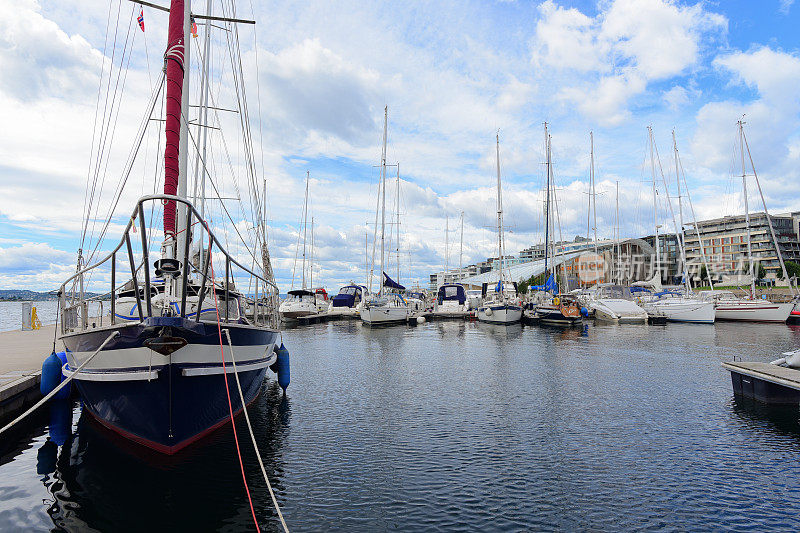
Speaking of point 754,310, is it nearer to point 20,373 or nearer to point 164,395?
point 164,395

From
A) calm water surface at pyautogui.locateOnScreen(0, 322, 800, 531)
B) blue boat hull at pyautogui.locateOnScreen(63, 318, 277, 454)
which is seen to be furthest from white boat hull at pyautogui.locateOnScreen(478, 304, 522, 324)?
blue boat hull at pyautogui.locateOnScreen(63, 318, 277, 454)

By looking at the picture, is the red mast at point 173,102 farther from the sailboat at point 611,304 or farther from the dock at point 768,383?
the sailboat at point 611,304

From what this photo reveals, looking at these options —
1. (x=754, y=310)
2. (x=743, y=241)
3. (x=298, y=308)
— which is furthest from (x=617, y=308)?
(x=743, y=241)

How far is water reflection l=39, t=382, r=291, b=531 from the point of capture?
7000mm

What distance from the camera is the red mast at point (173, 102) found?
1088 centimetres

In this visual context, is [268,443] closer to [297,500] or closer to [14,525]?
[297,500]

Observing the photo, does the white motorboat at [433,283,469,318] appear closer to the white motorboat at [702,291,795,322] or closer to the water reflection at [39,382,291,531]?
the white motorboat at [702,291,795,322]

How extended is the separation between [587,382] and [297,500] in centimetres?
1323

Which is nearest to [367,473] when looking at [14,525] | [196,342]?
[196,342]

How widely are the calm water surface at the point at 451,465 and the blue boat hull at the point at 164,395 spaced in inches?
22.7

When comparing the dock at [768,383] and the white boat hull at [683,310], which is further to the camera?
the white boat hull at [683,310]

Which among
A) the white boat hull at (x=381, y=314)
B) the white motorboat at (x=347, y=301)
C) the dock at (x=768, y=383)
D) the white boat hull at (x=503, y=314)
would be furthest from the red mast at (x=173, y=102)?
the white motorboat at (x=347, y=301)

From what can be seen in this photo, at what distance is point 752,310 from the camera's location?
45.5 metres

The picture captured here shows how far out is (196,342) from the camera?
8750 mm
